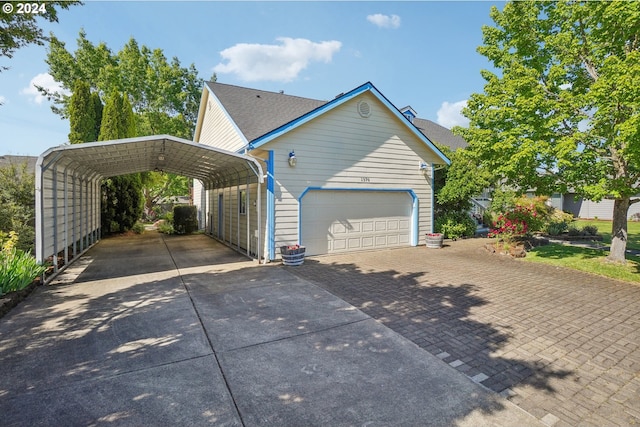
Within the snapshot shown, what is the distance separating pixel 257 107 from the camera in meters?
12.3

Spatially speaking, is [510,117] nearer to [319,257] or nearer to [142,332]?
[319,257]

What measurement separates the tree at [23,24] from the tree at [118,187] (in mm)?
7921

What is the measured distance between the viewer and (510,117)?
8.58m

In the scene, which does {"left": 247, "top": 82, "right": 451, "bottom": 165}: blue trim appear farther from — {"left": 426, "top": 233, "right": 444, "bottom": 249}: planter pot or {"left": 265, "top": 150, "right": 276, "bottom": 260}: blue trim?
{"left": 426, "top": 233, "right": 444, "bottom": 249}: planter pot

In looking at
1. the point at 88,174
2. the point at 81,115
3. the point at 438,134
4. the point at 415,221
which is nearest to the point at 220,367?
the point at 415,221

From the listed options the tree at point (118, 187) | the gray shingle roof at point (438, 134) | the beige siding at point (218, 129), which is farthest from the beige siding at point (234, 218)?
the gray shingle roof at point (438, 134)

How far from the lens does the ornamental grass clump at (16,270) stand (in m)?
5.51

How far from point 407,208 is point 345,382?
9811mm

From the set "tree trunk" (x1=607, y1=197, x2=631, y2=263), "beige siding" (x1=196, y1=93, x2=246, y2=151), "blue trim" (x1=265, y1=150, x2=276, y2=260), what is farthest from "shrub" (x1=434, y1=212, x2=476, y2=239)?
"beige siding" (x1=196, y1=93, x2=246, y2=151)

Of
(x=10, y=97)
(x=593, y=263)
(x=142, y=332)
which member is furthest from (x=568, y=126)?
(x=10, y=97)

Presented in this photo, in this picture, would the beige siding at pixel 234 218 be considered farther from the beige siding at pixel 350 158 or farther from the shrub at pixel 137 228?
the shrub at pixel 137 228

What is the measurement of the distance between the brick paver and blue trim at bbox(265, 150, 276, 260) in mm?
1141

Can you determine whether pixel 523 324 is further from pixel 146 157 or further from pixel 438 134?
pixel 438 134

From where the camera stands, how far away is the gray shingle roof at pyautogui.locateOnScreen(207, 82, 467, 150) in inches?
411
